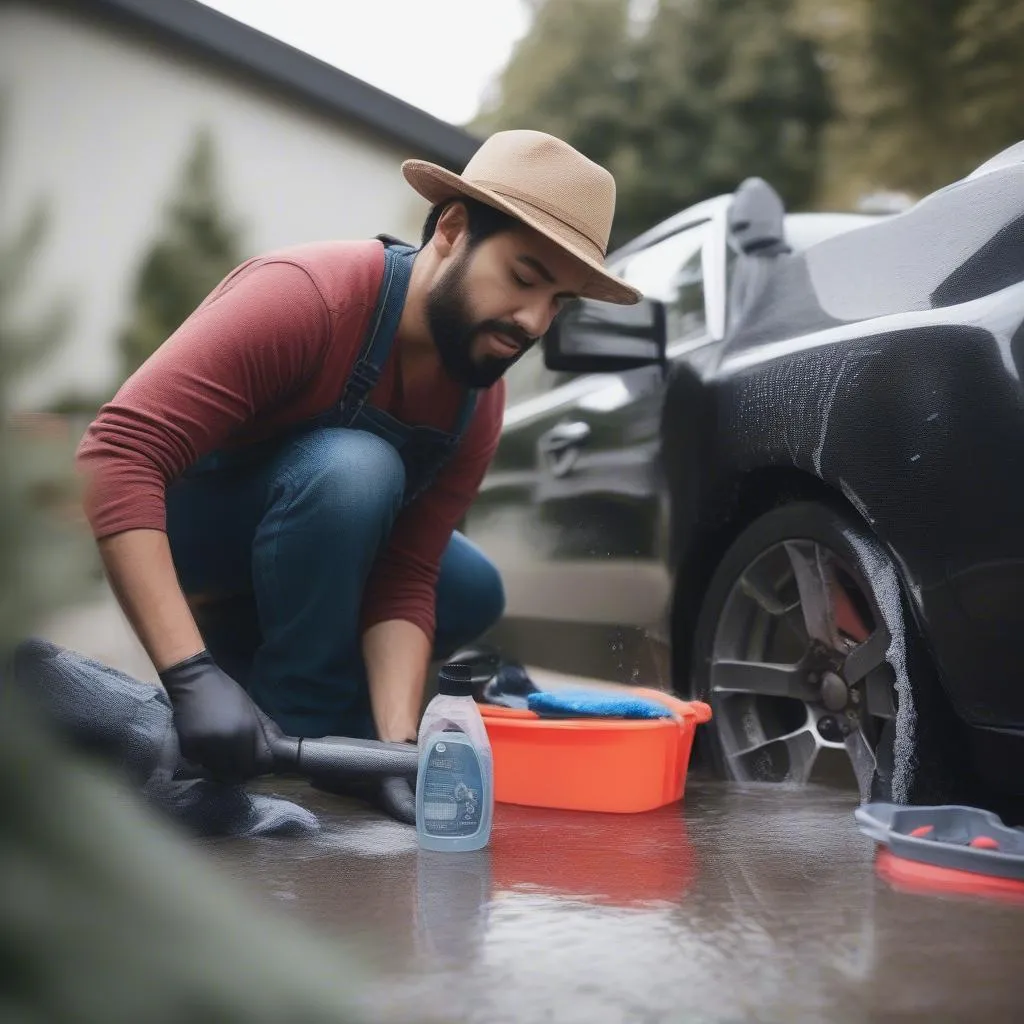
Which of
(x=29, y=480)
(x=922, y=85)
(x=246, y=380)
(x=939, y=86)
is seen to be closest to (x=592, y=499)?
(x=246, y=380)

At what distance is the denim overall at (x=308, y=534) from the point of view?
2.17 m

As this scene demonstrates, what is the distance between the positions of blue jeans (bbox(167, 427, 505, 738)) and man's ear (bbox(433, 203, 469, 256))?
363mm

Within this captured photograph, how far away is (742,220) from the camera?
8.67 feet

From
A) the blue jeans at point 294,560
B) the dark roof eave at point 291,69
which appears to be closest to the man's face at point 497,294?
the blue jeans at point 294,560

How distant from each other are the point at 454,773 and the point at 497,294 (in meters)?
0.84

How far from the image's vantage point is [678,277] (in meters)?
2.78

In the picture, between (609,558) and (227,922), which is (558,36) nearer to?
(609,558)

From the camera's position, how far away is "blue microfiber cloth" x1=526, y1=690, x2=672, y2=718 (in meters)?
2.11

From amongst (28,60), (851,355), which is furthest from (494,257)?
(28,60)

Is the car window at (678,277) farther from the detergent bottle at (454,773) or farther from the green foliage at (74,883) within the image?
the green foliage at (74,883)

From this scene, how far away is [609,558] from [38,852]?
2.25 metres

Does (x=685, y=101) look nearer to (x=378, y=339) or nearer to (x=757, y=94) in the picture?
(x=757, y=94)

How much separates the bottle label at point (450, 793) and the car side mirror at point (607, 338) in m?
0.98

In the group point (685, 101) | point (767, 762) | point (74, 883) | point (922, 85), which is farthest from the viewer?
point (685, 101)
